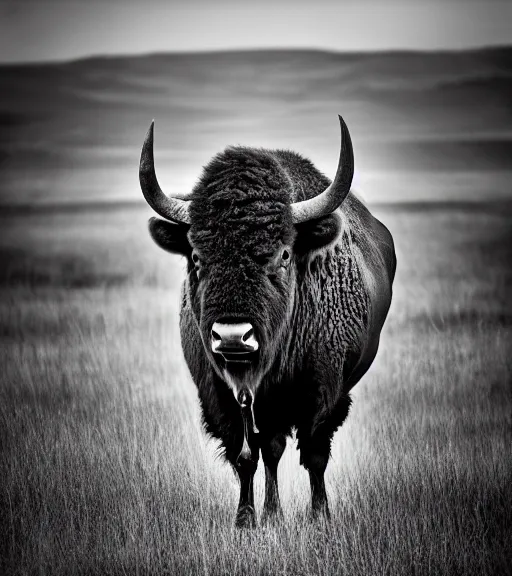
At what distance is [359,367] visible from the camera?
5676mm

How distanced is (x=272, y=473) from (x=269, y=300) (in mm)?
1466

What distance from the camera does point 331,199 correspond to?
15.1 ft

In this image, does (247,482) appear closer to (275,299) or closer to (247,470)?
(247,470)

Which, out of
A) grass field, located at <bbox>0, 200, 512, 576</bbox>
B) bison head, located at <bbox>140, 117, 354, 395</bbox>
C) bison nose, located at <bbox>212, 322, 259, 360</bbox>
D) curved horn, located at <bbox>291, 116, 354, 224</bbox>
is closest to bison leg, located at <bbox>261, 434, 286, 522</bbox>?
grass field, located at <bbox>0, 200, 512, 576</bbox>

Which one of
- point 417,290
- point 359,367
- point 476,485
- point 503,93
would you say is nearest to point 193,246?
point 359,367

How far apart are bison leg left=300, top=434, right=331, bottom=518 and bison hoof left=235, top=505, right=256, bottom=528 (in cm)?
40

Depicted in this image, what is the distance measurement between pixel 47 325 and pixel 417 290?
18.2ft

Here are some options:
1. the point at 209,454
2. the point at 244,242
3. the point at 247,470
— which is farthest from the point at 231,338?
the point at 209,454

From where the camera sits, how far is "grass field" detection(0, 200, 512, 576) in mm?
4711

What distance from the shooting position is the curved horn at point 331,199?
→ 4.57 metres

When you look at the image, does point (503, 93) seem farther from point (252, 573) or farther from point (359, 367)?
point (252, 573)

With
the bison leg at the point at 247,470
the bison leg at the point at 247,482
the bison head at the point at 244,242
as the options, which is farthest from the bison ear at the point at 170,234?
the bison leg at the point at 247,482

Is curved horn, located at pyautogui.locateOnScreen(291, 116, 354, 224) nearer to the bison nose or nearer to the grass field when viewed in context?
the bison nose

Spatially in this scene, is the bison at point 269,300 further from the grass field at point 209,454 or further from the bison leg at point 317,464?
the grass field at point 209,454
